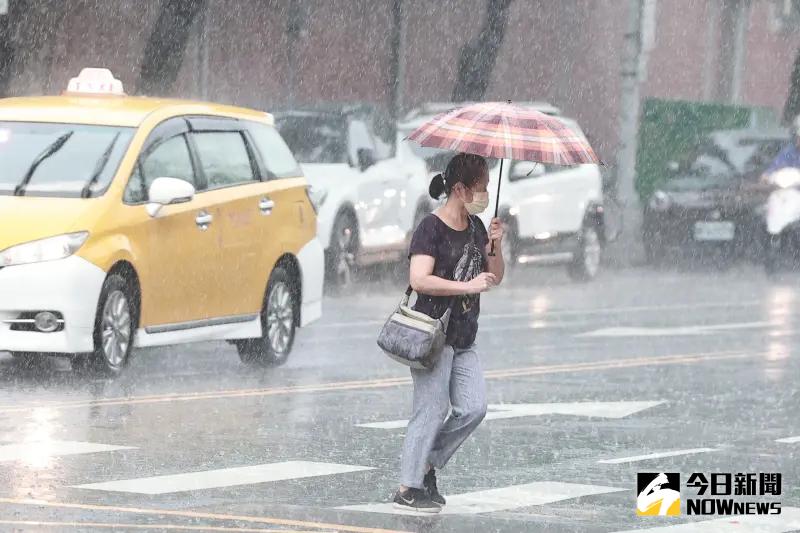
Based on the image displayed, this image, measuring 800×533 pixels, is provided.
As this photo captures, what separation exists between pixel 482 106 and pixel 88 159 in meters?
5.09

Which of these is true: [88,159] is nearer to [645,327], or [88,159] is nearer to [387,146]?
[645,327]

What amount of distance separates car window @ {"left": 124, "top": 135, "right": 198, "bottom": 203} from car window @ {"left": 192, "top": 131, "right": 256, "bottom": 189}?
0.16 m

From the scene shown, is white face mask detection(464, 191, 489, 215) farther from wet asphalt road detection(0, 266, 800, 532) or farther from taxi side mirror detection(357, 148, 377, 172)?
taxi side mirror detection(357, 148, 377, 172)

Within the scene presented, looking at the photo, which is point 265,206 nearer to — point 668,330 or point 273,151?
point 273,151

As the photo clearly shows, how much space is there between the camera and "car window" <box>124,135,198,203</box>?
13.7 metres

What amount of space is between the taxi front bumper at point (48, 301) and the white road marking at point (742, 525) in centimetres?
524

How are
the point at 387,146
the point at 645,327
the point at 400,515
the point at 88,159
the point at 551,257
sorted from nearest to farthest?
the point at 400,515 → the point at 88,159 → the point at 645,327 → the point at 387,146 → the point at 551,257

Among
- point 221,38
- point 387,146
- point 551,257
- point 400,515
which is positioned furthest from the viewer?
point 221,38

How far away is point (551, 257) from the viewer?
84.2ft

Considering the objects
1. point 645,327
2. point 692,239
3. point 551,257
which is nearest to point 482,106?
point 645,327

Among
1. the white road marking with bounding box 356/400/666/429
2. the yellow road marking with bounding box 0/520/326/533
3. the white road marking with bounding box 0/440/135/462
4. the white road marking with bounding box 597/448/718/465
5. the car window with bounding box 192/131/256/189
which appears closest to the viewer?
the yellow road marking with bounding box 0/520/326/533

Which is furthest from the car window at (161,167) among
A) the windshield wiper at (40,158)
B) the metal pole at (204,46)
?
the metal pole at (204,46)

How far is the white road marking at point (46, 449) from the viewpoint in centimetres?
1016

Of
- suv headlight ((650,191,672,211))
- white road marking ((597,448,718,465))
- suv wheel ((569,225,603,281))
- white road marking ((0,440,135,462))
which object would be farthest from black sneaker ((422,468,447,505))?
suv headlight ((650,191,672,211))
